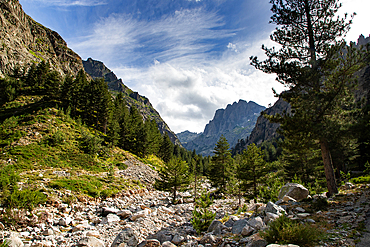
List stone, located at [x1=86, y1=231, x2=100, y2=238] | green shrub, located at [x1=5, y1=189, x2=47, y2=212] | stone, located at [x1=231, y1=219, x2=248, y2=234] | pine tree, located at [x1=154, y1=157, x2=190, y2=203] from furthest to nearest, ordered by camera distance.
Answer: pine tree, located at [x1=154, y1=157, x2=190, y2=203]
green shrub, located at [x1=5, y1=189, x2=47, y2=212]
stone, located at [x1=86, y1=231, x2=100, y2=238]
stone, located at [x1=231, y1=219, x2=248, y2=234]

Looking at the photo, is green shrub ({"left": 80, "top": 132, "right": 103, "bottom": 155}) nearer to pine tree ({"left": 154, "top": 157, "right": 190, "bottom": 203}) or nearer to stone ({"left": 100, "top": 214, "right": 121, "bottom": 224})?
pine tree ({"left": 154, "top": 157, "right": 190, "bottom": 203})

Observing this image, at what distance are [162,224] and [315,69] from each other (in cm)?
1725

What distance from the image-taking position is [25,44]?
85.4 m

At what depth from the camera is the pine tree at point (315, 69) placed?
10438 millimetres

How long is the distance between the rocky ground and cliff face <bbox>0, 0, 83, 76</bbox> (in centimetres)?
7662

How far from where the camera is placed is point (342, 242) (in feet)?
17.0

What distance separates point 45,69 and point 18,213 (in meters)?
64.3

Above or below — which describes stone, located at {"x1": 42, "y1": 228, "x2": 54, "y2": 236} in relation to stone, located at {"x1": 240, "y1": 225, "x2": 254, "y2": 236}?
below

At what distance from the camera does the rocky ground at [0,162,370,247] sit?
6770 millimetres

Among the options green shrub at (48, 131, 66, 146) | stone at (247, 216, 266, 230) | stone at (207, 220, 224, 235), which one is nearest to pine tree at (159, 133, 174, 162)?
green shrub at (48, 131, 66, 146)

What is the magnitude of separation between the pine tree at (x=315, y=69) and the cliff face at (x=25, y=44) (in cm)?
8772

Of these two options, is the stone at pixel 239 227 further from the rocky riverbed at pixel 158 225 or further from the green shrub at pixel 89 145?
the green shrub at pixel 89 145

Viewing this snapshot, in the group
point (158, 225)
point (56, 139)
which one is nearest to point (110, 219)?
point (158, 225)

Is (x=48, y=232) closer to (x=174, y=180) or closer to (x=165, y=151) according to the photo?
(x=174, y=180)
